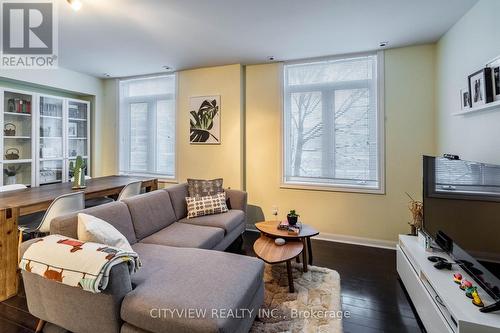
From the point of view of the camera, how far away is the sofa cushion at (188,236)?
2279 mm

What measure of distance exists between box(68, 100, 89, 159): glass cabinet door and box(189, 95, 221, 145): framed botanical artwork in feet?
6.75

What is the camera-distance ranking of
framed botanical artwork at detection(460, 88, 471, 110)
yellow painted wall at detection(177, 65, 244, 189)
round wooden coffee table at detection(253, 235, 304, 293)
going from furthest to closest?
yellow painted wall at detection(177, 65, 244, 189)
framed botanical artwork at detection(460, 88, 471, 110)
round wooden coffee table at detection(253, 235, 304, 293)

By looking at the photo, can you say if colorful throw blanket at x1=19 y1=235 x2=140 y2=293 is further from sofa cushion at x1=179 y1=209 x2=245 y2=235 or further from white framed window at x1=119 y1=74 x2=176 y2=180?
white framed window at x1=119 y1=74 x2=176 y2=180

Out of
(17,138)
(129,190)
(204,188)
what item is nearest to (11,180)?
(17,138)

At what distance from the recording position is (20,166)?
367 cm

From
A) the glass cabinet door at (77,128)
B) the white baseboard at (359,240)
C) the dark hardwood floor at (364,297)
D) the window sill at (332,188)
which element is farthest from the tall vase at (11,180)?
the white baseboard at (359,240)

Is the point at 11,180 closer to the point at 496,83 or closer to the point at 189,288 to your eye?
the point at 189,288

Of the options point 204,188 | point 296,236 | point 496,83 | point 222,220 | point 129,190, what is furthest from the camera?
point 204,188

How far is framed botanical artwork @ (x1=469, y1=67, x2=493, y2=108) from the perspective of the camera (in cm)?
187

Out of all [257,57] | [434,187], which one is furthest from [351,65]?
[434,187]

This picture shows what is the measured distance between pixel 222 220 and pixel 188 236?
0.51 metres

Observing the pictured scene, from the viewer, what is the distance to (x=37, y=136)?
3.70m

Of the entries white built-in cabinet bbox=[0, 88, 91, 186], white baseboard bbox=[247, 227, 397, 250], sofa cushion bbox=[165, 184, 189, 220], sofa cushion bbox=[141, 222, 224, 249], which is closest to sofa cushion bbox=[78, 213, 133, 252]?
sofa cushion bbox=[141, 222, 224, 249]

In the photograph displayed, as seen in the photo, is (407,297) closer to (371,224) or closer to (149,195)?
(371,224)
